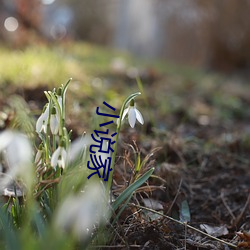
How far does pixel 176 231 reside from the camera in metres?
1.42

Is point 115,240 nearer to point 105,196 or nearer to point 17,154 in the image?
point 105,196

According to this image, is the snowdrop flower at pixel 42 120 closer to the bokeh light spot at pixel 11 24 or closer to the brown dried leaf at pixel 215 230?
the brown dried leaf at pixel 215 230

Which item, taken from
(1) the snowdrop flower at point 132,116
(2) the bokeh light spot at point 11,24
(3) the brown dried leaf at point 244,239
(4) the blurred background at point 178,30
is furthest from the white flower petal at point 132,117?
(2) the bokeh light spot at point 11,24

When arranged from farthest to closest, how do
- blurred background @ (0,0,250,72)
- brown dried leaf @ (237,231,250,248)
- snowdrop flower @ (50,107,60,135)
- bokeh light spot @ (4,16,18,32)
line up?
blurred background @ (0,0,250,72), bokeh light spot @ (4,16,18,32), brown dried leaf @ (237,231,250,248), snowdrop flower @ (50,107,60,135)

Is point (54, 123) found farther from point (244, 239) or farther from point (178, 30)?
point (178, 30)

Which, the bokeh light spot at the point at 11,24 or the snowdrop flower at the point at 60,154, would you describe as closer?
the snowdrop flower at the point at 60,154

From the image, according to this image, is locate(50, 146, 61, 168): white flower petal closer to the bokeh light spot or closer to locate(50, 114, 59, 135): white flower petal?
locate(50, 114, 59, 135): white flower petal

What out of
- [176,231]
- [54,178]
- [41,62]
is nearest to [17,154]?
[54,178]

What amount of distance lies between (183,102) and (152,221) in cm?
263

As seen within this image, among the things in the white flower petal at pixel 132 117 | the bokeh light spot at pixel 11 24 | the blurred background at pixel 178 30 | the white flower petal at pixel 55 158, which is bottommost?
the blurred background at pixel 178 30

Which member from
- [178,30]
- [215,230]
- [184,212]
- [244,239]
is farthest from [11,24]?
[244,239]

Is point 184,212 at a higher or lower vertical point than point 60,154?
lower

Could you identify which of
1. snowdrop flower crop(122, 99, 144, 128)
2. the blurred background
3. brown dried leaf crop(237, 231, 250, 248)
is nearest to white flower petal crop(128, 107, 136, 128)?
snowdrop flower crop(122, 99, 144, 128)

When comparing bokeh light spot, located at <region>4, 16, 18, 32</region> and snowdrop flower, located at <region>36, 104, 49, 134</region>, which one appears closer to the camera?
snowdrop flower, located at <region>36, 104, 49, 134</region>
